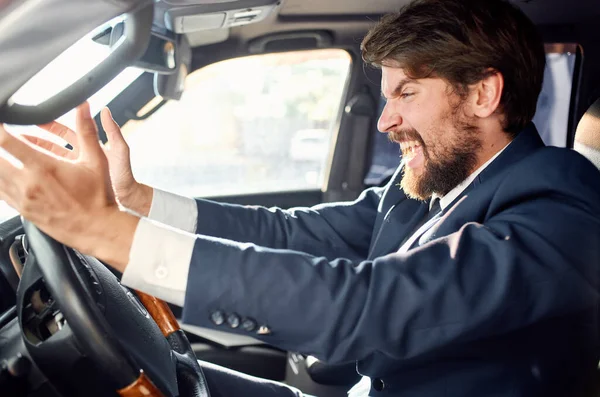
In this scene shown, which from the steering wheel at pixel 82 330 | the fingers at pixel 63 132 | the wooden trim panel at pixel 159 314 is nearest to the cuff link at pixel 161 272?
the steering wheel at pixel 82 330

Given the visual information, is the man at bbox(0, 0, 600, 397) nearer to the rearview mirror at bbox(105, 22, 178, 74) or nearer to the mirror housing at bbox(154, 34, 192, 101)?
the rearview mirror at bbox(105, 22, 178, 74)

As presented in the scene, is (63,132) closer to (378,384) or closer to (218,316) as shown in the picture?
(218,316)

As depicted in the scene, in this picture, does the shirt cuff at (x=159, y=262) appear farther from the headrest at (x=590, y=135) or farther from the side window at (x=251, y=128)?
the side window at (x=251, y=128)

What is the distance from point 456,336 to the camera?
96cm

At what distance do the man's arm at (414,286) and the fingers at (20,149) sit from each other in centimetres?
23

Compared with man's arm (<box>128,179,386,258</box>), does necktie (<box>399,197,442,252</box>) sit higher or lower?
higher

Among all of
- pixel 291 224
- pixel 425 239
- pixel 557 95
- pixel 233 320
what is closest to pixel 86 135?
pixel 233 320

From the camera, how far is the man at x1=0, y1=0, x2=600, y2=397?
2.84 ft

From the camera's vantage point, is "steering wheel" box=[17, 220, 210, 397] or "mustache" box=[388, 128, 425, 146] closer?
"steering wheel" box=[17, 220, 210, 397]

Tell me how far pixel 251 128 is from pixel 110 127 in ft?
12.3

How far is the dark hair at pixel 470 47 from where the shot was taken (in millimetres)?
1384

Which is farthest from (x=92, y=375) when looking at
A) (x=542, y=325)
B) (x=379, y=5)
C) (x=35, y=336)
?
(x=379, y=5)

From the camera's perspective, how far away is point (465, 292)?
95cm

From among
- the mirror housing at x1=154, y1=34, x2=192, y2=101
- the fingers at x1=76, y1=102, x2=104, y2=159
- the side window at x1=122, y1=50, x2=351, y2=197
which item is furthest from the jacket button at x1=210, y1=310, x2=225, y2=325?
the side window at x1=122, y1=50, x2=351, y2=197
